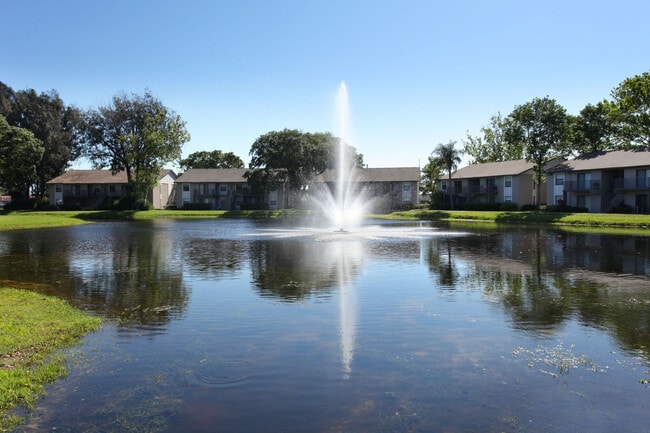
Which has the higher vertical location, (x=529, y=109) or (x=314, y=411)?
(x=529, y=109)

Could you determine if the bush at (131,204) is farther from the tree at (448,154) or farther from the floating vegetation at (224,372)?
the floating vegetation at (224,372)

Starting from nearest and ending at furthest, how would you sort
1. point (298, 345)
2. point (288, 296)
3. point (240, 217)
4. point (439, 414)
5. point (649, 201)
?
point (439, 414) < point (298, 345) < point (288, 296) < point (649, 201) < point (240, 217)

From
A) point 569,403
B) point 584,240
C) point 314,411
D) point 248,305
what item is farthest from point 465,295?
point 584,240

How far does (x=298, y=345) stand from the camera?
11.9 m

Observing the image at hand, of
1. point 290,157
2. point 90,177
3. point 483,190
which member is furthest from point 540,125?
point 90,177

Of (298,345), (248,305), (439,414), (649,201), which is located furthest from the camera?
(649,201)

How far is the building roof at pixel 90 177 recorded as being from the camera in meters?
104

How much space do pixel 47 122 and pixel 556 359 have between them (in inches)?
4228

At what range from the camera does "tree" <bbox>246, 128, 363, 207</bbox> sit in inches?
3462

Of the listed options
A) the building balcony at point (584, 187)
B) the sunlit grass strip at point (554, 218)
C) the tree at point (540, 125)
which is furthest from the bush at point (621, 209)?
the tree at point (540, 125)

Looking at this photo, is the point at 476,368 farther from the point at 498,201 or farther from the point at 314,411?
the point at 498,201

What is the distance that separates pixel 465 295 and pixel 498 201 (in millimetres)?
74082

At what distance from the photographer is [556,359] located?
10836 mm

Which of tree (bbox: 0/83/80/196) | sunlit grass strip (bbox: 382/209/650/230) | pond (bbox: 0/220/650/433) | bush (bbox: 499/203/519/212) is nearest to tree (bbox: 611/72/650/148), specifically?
sunlit grass strip (bbox: 382/209/650/230)
